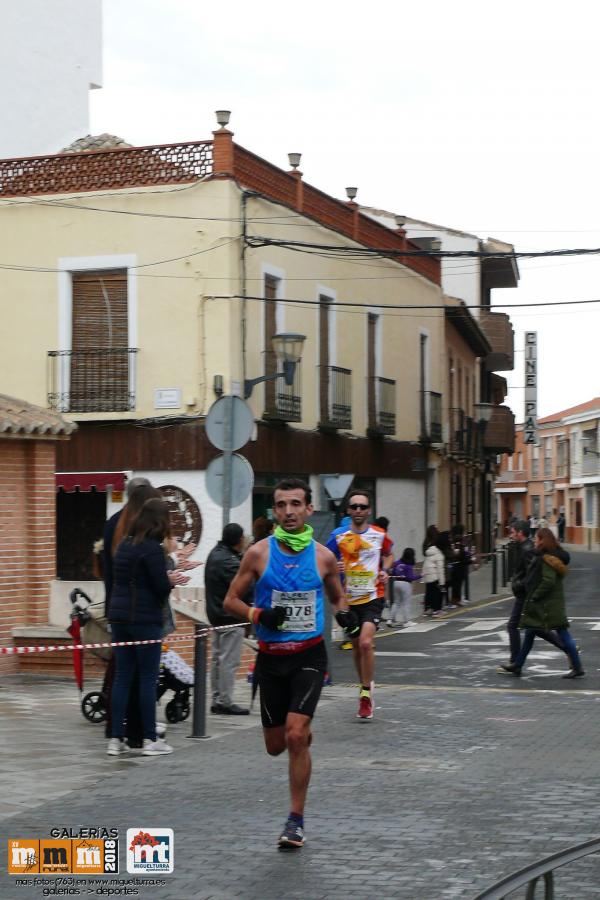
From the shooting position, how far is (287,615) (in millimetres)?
7145

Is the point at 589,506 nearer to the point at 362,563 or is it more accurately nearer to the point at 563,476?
the point at 563,476

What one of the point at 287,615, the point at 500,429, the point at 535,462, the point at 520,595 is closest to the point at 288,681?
the point at 287,615

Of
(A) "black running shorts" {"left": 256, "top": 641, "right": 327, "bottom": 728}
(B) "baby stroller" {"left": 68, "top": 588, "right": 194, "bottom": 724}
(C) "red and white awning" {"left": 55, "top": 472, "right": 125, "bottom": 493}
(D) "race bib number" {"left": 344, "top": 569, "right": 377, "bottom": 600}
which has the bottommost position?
(B) "baby stroller" {"left": 68, "top": 588, "right": 194, "bottom": 724}

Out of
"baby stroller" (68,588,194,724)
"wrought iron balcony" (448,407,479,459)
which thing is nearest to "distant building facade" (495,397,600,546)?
"wrought iron balcony" (448,407,479,459)

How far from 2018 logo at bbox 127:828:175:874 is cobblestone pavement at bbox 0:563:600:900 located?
0.19 feet

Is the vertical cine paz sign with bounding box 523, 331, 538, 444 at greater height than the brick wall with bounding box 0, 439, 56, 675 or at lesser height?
greater

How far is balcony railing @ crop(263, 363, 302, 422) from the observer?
82.8 feet

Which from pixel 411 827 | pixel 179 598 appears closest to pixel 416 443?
pixel 179 598

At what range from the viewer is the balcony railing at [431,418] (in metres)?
35.2

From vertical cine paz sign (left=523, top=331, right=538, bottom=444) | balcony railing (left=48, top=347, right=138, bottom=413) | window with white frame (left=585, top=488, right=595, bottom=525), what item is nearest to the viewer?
balcony railing (left=48, top=347, right=138, bottom=413)

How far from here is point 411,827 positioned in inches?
288

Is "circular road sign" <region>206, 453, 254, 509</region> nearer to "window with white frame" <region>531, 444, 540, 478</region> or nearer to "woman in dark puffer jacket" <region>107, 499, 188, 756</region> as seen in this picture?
"woman in dark puffer jacket" <region>107, 499, 188, 756</region>

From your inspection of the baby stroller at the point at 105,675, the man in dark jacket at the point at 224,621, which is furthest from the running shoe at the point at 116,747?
the man in dark jacket at the point at 224,621

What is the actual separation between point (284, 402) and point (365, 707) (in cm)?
1447
